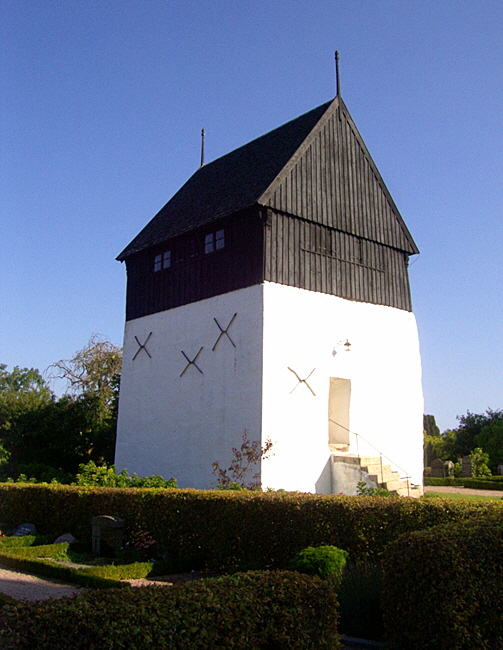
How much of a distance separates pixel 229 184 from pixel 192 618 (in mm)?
17011

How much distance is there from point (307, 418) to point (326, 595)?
11111 mm

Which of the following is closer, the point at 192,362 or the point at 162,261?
the point at 192,362

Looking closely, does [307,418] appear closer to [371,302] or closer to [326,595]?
[371,302]

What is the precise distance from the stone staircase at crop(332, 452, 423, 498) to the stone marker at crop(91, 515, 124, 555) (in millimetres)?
6497

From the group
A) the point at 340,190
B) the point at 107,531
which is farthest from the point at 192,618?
the point at 340,190

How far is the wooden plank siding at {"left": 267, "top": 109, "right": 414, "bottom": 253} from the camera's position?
18188 millimetres

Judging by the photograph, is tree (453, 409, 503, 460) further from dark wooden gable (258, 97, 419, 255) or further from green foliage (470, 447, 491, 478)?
dark wooden gable (258, 97, 419, 255)

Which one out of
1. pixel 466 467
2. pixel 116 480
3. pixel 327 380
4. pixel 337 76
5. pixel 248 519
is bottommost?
pixel 248 519

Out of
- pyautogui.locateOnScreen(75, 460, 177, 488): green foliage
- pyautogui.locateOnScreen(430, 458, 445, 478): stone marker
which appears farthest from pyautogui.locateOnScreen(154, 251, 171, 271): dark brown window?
pyautogui.locateOnScreen(430, 458, 445, 478): stone marker

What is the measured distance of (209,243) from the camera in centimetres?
1917

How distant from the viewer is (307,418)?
1698cm

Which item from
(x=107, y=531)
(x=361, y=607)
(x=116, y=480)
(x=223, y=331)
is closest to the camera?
(x=361, y=607)

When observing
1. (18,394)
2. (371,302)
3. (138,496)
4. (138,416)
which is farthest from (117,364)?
(138,496)

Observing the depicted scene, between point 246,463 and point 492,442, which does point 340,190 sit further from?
point 492,442
